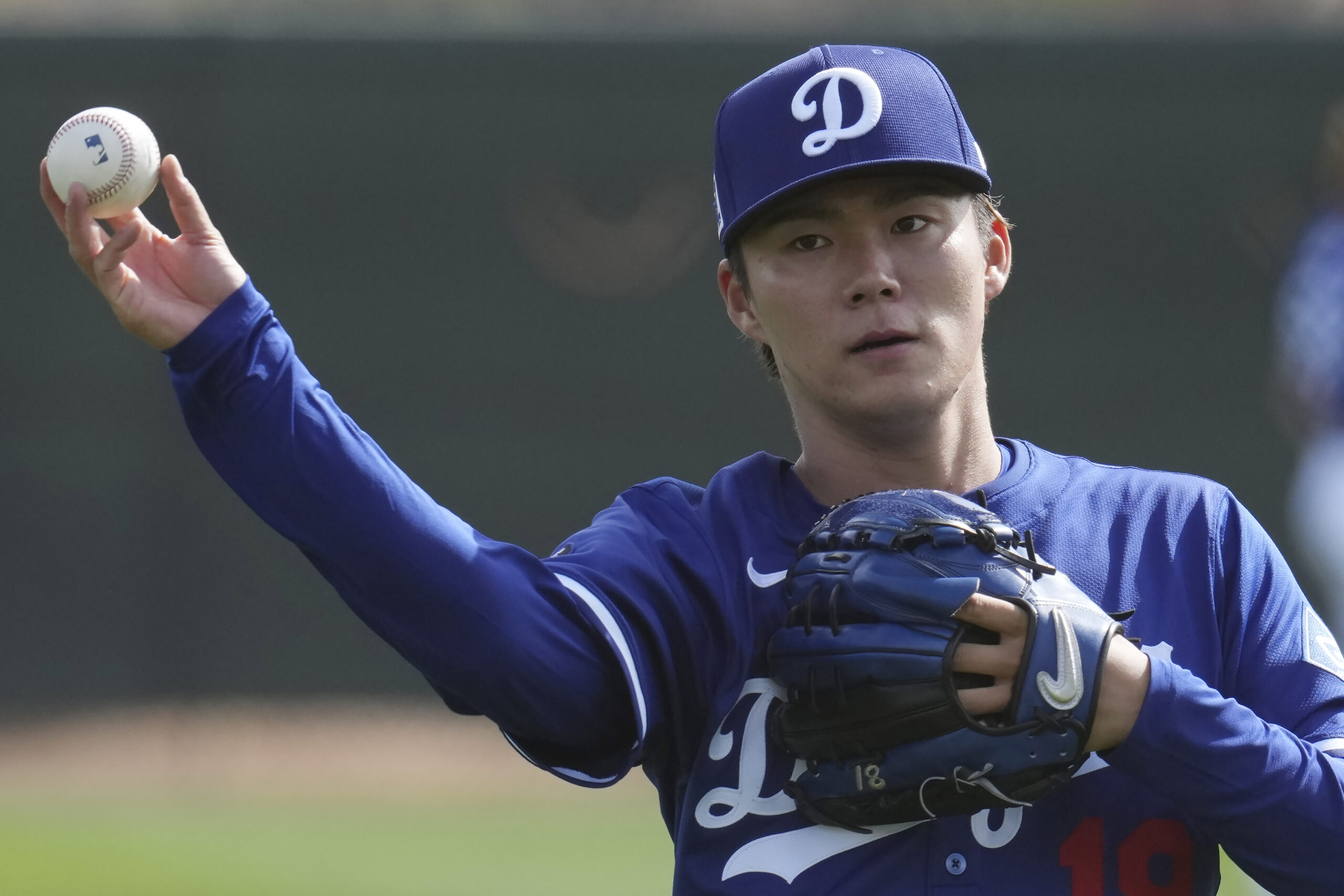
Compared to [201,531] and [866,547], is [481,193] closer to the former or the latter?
[201,531]

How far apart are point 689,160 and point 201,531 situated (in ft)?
8.78

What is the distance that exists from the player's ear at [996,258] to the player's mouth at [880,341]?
0.69ft

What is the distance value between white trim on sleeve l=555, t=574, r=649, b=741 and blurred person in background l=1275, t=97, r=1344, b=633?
361 centimetres

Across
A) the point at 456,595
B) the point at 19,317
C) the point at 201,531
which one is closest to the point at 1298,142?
the point at 201,531

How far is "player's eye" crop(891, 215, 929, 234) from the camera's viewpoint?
1824 mm

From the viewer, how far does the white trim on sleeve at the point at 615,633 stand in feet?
5.33

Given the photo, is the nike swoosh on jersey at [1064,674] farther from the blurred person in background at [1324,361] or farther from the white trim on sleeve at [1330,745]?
the blurred person in background at [1324,361]

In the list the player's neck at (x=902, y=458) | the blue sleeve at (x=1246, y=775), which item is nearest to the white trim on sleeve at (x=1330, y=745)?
the blue sleeve at (x=1246, y=775)

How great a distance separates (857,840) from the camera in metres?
1.66

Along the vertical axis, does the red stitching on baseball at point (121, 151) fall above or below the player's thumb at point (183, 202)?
above

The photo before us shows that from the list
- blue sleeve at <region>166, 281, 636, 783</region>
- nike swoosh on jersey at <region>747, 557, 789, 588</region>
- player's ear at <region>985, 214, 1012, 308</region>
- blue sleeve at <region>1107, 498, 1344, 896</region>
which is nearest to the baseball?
blue sleeve at <region>166, 281, 636, 783</region>

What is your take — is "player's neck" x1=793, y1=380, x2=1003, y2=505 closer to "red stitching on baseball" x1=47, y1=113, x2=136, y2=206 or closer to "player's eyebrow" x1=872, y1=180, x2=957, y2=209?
"player's eyebrow" x1=872, y1=180, x2=957, y2=209

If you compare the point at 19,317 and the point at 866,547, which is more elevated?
the point at 19,317

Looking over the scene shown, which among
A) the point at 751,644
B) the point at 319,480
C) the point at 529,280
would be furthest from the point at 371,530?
the point at 529,280
